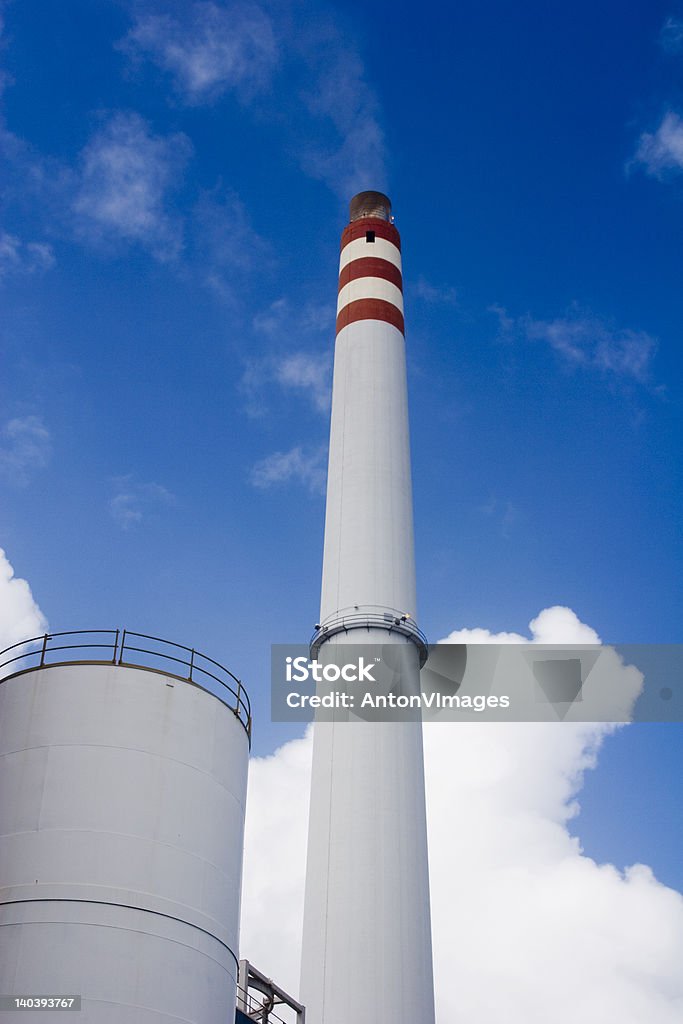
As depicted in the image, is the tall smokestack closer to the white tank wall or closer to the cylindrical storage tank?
the white tank wall

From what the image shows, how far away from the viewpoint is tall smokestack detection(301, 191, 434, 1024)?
22.7 m

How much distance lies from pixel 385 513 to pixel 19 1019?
18.2 m

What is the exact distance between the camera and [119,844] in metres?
13.6

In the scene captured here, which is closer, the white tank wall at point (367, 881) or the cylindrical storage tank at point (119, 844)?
the cylindrical storage tank at point (119, 844)

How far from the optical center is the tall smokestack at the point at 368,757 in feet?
74.3

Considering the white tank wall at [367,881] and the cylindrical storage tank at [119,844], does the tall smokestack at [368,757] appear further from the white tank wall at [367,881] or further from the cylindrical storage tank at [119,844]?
the cylindrical storage tank at [119,844]

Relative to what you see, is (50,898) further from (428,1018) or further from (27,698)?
(428,1018)

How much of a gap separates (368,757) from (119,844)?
39.4 ft

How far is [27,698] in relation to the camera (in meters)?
14.9

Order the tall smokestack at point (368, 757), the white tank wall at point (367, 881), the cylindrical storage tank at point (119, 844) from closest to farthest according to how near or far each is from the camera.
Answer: the cylindrical storage tank at point (119, 844) → the white tank wall at point (367, 881) → the tall smokestack at point (368, 757)

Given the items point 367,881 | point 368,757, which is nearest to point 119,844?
point 367,881

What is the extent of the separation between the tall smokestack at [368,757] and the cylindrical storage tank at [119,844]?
851cm

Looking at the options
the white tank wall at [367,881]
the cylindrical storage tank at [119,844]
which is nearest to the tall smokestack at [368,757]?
the white tank wall at [367,881]

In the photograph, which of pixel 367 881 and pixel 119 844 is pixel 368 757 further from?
pixel 119 844
